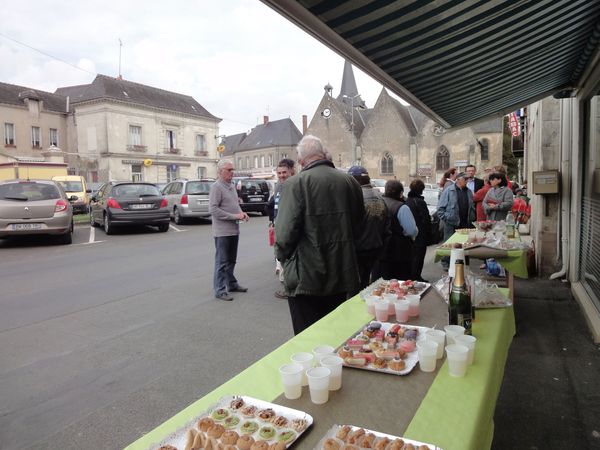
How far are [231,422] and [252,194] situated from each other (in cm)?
1814

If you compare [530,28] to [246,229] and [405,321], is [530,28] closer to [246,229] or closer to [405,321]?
[405,321]

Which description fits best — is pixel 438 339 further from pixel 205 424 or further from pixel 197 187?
pixel 197 187

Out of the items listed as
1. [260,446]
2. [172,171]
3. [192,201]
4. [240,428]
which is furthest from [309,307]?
[172,171]

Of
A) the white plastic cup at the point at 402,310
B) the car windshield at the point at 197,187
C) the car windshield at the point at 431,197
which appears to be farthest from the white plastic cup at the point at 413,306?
the car windshield at the point at 197,187

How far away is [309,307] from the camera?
3.14m

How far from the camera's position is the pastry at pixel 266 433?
4.51 ft

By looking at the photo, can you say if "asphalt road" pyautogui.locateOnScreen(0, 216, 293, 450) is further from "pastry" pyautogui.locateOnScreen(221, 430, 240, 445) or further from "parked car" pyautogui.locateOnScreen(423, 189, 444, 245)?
"parked car" pyautogui.locateOnScreen(423, 189, 444, 245)

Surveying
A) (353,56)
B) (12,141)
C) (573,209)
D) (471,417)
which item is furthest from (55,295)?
(12,141)

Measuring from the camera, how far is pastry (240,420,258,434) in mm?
1407

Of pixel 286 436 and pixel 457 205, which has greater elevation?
pixel 457 205

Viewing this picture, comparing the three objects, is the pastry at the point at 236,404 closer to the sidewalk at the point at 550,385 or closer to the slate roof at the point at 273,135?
the sidewalk at the point at 550,385

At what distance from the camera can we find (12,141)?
36656mm

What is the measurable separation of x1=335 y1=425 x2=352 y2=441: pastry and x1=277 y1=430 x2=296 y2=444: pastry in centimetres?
14

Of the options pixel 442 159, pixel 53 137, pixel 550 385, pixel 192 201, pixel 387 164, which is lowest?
pixel 550 385
